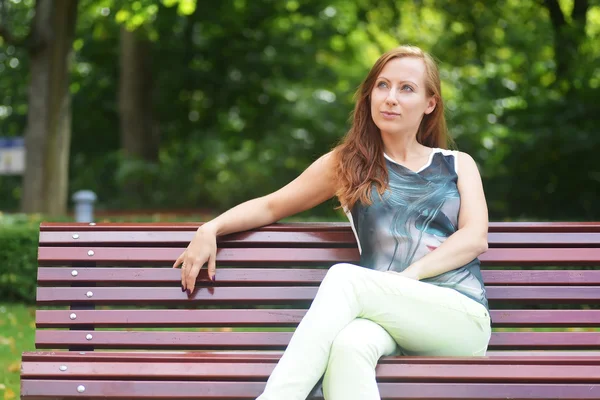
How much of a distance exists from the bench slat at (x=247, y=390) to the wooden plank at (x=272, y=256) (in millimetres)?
641

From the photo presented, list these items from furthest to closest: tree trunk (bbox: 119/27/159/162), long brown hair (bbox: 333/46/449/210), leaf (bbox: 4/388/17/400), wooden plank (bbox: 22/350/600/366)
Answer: tree trunk (bbox: 119/27/159/162) < leaf (bbox: 4/388/17/400) < long brown hair (bbox: 333/46/449/210) < wooden plank (bbox: 22/350/600/366)

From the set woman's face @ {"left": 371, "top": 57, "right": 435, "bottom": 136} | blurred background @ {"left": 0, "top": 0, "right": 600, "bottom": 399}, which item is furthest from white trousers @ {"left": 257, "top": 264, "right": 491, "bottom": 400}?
blurred background @ {"left": 0, "top": 0, "right": 600, "bottom": 399}

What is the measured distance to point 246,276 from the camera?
3.74 meters

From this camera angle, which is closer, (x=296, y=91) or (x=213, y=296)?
(x=213, y=296)

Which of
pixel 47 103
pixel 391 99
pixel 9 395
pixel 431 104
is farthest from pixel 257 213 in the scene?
pixel 47 103

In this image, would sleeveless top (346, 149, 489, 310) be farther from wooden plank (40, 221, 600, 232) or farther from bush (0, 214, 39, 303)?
bush (0, 214, 39, 303)

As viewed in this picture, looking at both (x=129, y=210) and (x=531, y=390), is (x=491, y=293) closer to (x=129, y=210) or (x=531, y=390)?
(x=531, y=390)

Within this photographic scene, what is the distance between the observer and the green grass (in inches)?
200

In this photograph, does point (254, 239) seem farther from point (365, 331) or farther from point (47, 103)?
point (47, 103)

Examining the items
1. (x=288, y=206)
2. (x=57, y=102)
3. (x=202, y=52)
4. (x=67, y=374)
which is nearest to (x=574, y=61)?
(x=57, y=102)

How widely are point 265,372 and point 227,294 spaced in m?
0.56

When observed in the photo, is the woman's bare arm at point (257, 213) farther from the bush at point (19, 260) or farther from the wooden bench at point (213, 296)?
the bush at point (19, 260)

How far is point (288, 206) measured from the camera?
3785mm

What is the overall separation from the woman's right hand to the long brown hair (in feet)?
1.70
